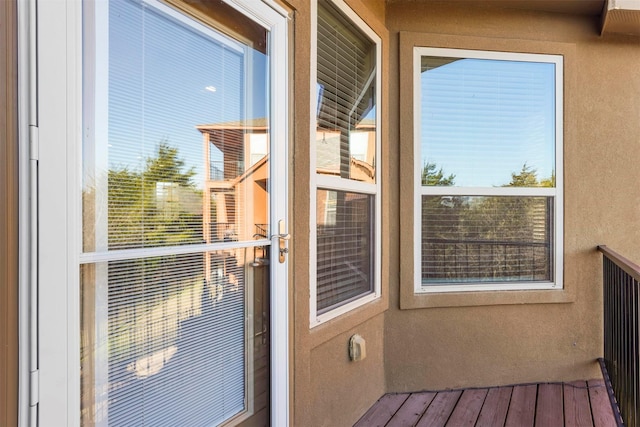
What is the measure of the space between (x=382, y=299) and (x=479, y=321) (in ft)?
2.61

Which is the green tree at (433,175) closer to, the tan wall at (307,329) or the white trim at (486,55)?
the white trim at (486,55)

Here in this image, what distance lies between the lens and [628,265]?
1.92 m

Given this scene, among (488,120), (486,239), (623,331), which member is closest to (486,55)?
(488,120)

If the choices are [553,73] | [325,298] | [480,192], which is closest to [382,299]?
[325,298]

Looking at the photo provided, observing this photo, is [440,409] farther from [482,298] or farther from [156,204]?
[156,204]

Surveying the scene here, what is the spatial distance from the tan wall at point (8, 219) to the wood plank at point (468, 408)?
2.17m

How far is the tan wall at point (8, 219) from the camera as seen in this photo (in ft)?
2.67

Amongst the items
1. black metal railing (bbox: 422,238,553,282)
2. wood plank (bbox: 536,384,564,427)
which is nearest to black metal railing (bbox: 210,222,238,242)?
black metal railing (bbox: 422,238,553,282)

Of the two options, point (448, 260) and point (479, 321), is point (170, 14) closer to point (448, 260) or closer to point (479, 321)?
point (448, 260)

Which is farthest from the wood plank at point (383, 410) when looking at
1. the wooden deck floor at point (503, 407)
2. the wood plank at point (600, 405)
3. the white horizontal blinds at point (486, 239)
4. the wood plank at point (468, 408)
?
the wood plank at point (600, 405)

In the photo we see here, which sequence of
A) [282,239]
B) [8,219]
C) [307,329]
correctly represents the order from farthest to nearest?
[307,329] < [282,239] < [8,219]

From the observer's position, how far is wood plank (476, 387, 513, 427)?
2135mm

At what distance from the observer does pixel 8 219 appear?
2.69 feet

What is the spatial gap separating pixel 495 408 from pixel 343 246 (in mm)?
1476
